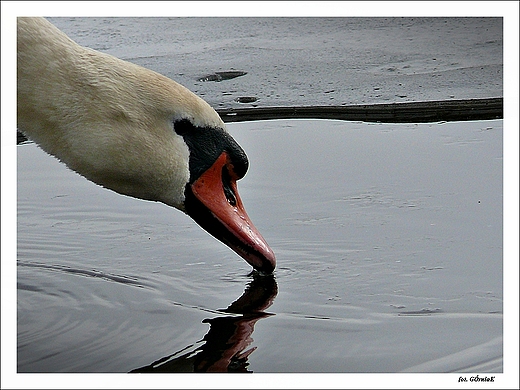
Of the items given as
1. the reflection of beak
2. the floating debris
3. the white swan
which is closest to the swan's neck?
the white swan

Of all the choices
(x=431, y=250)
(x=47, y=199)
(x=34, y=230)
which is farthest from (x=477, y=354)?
(x=47, y=199)

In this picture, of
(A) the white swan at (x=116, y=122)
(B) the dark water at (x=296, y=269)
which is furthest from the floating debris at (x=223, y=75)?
(A) the white swan at (x=116, y=122)

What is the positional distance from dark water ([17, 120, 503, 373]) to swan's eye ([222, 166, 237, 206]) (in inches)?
16.8

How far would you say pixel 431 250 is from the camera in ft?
15.2

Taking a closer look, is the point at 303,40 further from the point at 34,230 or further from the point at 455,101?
the point at 34,230

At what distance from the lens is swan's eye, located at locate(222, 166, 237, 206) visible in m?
4.02

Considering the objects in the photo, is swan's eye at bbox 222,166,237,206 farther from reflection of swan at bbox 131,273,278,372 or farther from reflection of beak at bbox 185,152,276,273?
reflection of swan at bbox 131,273,278,372

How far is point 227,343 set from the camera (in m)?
3.71

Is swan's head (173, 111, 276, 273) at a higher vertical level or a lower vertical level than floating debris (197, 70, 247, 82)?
lower

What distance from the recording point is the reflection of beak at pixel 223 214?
3965 millimetres

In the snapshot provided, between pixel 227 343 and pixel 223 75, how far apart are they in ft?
14.7

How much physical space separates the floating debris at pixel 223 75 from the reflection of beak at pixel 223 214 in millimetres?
3871

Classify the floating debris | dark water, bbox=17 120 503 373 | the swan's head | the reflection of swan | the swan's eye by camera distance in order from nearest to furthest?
the reflection of swan, dark water, bbox=17 120 503 373, the swan's head, the swan's eye, the floating debris

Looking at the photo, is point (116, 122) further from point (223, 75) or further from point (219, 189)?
point (223, 75)
